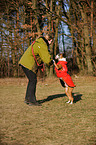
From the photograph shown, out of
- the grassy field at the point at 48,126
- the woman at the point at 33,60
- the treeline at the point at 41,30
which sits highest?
the treeline at the point at 41,30

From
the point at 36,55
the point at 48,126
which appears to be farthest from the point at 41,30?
the point at 48,126

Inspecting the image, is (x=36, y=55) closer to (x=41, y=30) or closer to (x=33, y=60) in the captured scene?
(x=33, y=60)

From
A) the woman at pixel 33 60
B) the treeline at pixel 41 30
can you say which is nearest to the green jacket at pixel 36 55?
the woman at pixel 33 60

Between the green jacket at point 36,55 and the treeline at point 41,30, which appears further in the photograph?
the treeline at point 41,30

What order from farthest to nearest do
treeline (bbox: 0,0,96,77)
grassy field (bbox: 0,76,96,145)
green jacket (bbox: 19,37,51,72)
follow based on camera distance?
1. treeline (bbox: 0,0,96,77)
2. green jacket (bbox: 19,37,51,72)
3. grassy field (bbox: 0,76,96,145)


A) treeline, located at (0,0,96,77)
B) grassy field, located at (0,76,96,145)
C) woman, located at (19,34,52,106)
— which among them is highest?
treeline, located at (0,0,96,77)

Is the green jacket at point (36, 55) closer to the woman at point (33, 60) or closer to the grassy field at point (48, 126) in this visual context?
the woman at point (33, 60)

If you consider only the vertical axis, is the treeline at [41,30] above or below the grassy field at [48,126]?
above

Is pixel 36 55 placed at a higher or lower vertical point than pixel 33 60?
higher

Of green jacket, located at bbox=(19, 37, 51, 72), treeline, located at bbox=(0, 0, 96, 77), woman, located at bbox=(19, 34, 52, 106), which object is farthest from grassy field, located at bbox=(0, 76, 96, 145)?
treeline, located at bbox=(0, 0, 96, 77)

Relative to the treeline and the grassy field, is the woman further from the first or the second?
the treeline

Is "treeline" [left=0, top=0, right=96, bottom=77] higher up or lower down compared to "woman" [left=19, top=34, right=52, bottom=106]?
higher up

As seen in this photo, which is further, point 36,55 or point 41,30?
point 41,30

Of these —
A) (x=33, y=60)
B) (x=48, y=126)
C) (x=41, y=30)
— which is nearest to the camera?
(x=48, y=126)
